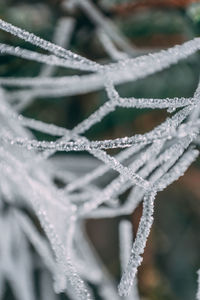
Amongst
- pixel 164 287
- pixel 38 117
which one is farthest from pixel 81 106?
pixel 164 287

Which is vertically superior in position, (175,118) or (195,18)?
(195,18)

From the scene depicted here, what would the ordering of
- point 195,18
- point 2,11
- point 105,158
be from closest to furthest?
1. point 105,158
2. point 195,18
3. point 2,11

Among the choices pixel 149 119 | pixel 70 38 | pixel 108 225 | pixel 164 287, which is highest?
pixel 70 38

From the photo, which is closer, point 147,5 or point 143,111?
point 147,5

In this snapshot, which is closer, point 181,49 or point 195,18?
point 181,49

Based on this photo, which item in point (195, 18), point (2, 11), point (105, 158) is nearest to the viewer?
point (105, 158)

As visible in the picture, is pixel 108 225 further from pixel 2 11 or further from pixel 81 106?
pixel 2 11

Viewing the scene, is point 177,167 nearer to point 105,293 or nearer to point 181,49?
point 181,49
